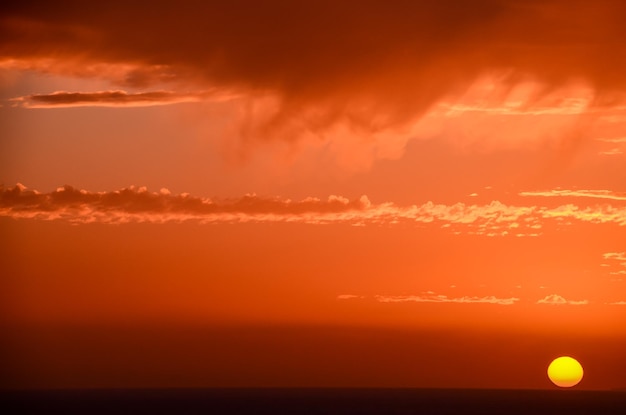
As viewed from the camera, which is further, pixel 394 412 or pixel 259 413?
pixel 394 412

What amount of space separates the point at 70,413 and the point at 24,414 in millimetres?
6233

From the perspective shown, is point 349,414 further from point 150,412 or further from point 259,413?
point 150,412

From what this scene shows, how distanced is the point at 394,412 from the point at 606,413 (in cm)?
2898

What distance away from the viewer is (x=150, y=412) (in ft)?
391

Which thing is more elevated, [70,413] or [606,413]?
[606,413]

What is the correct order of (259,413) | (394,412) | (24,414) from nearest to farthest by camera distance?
1. (24,414)
2. (259,413)
3. (394,412)

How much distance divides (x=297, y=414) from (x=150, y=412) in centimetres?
1881

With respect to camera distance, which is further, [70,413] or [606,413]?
[606,413]

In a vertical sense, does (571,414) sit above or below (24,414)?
A: above

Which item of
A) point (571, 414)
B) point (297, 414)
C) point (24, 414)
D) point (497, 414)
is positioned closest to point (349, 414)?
point (297, 414)

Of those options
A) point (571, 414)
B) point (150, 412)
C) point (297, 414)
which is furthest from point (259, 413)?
point (571, 414)

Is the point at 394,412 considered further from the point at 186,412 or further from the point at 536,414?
the point at 186,412

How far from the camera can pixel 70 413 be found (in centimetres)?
11469

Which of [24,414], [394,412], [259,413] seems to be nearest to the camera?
[24,414]
